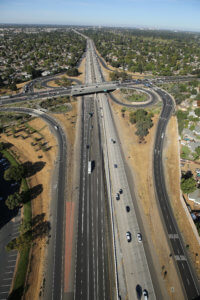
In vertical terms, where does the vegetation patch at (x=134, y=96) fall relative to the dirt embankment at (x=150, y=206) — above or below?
above

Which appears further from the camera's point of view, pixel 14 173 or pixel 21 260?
pixel 14 173

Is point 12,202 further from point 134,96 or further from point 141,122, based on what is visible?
point 134,96

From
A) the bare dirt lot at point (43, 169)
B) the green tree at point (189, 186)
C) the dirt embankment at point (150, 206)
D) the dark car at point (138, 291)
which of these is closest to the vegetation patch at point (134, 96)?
the dirt embankment at point (150, 206)

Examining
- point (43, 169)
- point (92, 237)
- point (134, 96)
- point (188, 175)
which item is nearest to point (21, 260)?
point (92, 237)

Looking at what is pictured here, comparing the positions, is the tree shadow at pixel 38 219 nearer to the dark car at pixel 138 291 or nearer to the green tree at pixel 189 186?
the dark car at pixel 138 291

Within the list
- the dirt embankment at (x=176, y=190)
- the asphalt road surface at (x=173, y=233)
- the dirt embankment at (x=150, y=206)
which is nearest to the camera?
the asphalt road surface at (x=173, y=233)
